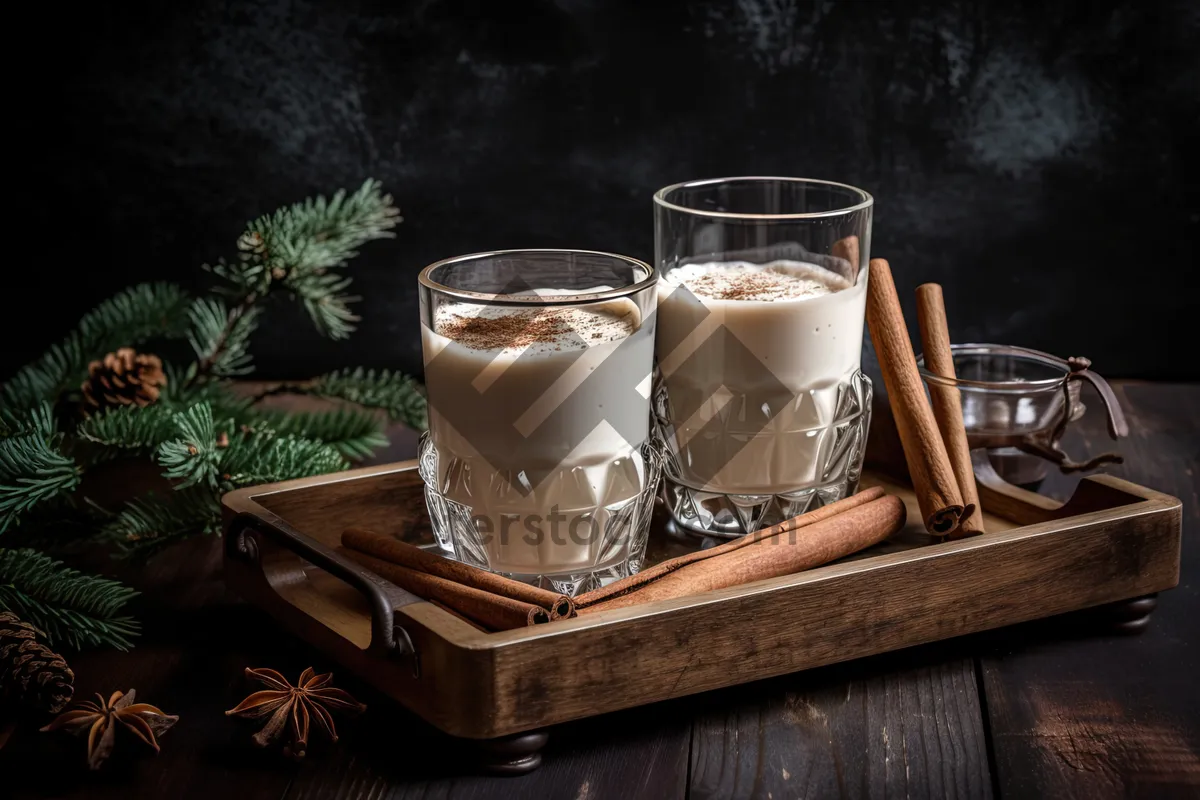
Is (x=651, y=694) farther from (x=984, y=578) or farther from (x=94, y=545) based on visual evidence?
(x=94, y=545)

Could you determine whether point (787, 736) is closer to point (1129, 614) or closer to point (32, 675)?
point (1129, 614)

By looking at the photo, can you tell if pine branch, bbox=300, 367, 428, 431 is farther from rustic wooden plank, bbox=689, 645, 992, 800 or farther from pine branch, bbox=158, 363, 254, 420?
rustic wooden plank, bbox=689, 645, 992, 800

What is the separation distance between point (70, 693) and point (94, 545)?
389 millimetres

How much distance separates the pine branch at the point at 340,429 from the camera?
1.53 meters

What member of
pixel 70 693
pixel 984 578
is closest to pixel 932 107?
pixel 984 578

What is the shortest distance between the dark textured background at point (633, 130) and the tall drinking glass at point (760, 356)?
68 cm

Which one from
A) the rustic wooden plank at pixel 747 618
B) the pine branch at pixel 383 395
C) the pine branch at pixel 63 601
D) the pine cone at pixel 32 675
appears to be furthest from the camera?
the pine branch at pixel 383 395

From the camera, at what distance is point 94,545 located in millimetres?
1380

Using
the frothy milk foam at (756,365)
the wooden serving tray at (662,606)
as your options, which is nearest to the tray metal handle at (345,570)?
the wooden serving tray at (662,606)

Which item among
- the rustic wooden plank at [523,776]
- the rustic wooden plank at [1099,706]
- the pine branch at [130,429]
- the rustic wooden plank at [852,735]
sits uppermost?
the pine branch at [130,429]

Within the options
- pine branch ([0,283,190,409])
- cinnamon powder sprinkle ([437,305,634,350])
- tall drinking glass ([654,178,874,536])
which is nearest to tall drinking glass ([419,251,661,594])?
cinnamon powder sprinkle ([437,305,634,350])

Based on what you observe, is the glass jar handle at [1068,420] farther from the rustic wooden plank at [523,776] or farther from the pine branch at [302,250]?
the pine branch at [302,250]

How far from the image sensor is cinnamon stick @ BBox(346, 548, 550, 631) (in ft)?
3.13

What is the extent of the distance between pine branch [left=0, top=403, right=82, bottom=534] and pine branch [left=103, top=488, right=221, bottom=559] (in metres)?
0.07
